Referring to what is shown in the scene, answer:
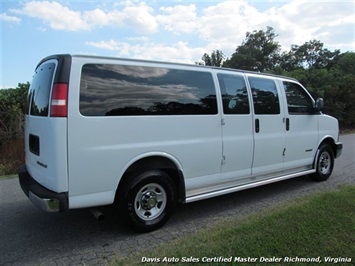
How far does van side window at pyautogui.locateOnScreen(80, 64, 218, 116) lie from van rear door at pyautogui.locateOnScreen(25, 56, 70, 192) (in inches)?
9.7

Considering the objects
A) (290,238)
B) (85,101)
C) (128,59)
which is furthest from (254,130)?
(85,101)

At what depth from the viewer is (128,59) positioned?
354cm

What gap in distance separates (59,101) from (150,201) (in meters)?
1.65

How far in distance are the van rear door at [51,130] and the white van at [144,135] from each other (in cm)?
1

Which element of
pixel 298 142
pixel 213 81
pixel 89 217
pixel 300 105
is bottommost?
pixel 89 217

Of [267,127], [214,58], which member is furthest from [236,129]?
[214,58]

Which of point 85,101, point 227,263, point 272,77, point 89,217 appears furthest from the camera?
point 272,77

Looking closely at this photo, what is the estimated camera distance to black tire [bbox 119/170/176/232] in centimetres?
338

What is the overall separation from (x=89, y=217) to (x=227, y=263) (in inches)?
89.6

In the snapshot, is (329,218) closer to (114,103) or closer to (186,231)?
(186,231)

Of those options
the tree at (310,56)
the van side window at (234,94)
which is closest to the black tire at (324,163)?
the van side window at (234,94)

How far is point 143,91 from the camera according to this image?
3.54m

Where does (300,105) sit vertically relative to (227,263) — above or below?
above

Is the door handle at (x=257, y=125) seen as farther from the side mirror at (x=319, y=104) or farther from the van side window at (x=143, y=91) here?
the side mirror at (x=319, y=104)
